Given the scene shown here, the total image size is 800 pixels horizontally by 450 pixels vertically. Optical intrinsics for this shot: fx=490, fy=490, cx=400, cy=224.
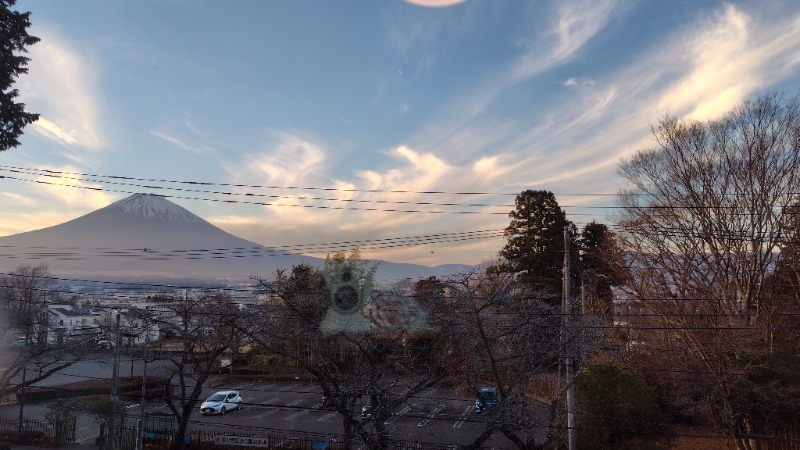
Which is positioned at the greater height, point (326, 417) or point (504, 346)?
point (504, 346)

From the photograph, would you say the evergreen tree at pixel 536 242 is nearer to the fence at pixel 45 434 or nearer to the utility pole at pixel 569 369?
the utility pole at pixel 569 369

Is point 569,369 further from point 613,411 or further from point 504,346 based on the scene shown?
point 613,411

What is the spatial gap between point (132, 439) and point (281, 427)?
18.3 ft

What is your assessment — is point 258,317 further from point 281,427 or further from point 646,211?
point 646,211

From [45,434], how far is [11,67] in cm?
1448

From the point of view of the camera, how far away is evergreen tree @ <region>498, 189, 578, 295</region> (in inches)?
1230

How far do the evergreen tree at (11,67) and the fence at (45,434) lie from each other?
40.7ft

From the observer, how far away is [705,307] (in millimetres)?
17000

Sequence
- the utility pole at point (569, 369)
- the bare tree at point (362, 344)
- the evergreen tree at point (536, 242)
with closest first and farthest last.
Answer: the utility pole at point (569, 369) → the bare tree at point (362, 344) → the evergreen tree at point (536, 242)

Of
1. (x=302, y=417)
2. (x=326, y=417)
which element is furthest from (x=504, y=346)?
(x=302, y=417)

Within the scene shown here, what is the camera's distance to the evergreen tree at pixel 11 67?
11.3 metres

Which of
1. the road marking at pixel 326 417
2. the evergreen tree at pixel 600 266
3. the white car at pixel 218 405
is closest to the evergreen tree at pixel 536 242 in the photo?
the evergreen tree at pixel 600 266

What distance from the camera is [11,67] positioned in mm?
11461

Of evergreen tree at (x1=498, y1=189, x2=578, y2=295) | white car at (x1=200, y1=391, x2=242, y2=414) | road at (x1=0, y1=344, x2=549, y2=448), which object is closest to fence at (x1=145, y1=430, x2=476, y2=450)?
road at (x1=0, y1=344, x2=549, y2=448)
